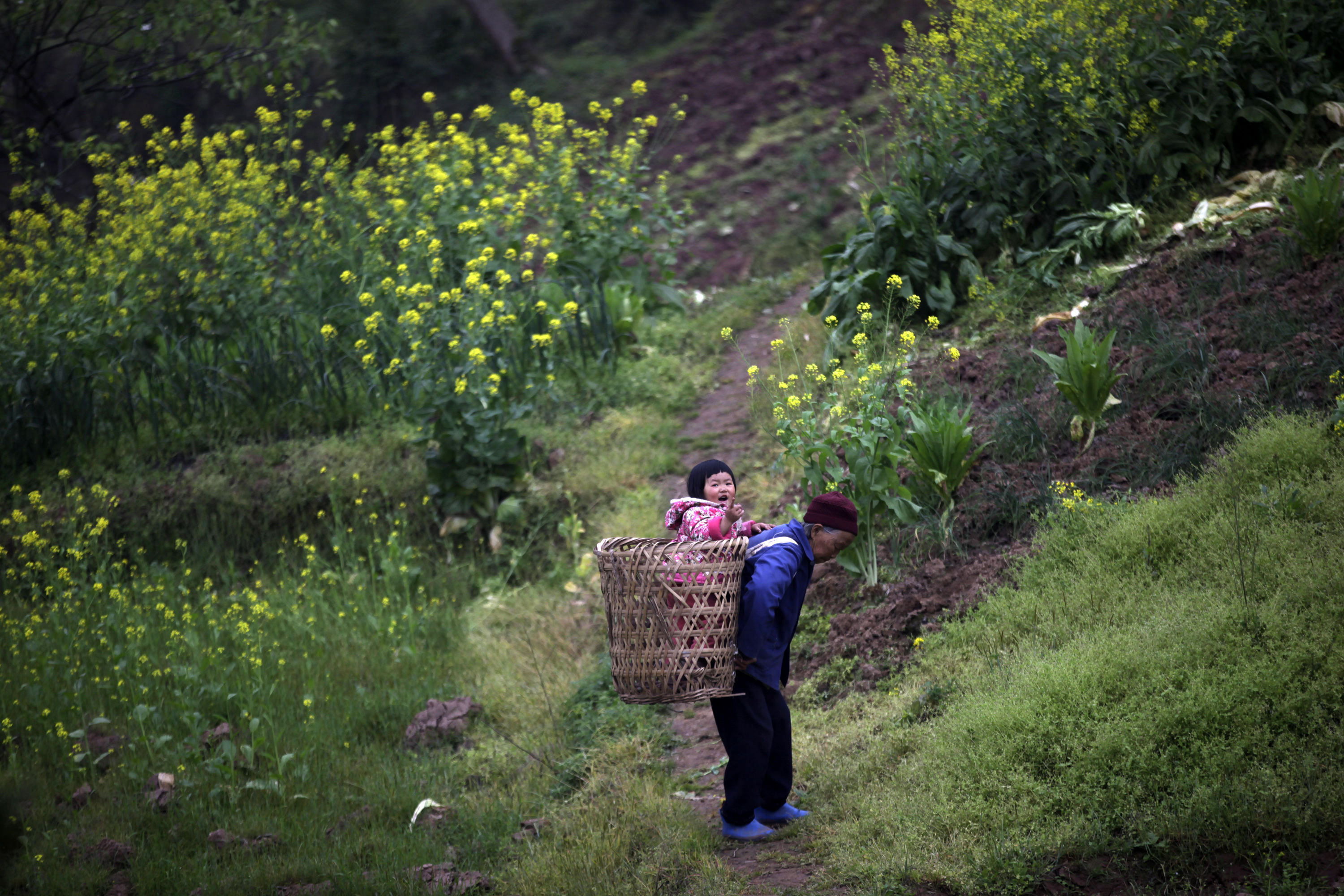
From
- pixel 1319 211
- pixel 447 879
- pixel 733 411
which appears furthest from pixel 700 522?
pixel 733 411

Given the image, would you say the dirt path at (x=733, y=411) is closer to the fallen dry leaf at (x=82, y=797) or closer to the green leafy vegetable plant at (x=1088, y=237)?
the green leafy vegetable plant at (x=1088, y=237)

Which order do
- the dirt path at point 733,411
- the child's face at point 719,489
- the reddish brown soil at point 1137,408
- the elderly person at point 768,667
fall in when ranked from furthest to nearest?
the dirt path at point 733,411, the reddish brown soil at point 1137,408, the child's face at point 719,489, the elderly person at point 768,667

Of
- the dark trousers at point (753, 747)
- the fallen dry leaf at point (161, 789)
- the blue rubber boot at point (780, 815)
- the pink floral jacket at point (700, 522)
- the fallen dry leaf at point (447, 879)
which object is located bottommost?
the fallen dry leaf at point (161, 789)

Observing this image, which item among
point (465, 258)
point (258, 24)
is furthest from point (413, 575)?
point (258, 24)

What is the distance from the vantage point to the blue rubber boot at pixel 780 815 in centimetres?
375

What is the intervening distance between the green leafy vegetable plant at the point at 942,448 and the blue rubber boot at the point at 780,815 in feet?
5.90

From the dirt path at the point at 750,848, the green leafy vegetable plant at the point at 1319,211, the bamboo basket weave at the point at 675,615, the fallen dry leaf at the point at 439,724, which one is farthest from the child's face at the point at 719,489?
the green leafy vegetable plant at the point at 1319,211

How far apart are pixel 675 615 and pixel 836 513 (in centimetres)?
77

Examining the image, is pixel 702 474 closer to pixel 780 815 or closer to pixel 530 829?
pixel 780 815

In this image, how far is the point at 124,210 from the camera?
395 inches

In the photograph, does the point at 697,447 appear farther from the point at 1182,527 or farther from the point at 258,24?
the point at 258,24

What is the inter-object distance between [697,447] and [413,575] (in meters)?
2.24

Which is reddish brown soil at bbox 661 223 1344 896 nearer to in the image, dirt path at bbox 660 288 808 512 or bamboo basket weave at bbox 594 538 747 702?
bamboo basket weave at bbox 594 538 747 702

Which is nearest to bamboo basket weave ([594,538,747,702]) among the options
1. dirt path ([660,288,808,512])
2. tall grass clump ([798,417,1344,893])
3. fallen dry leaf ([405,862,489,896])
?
tall grass clump ([798,417,1344,893])
